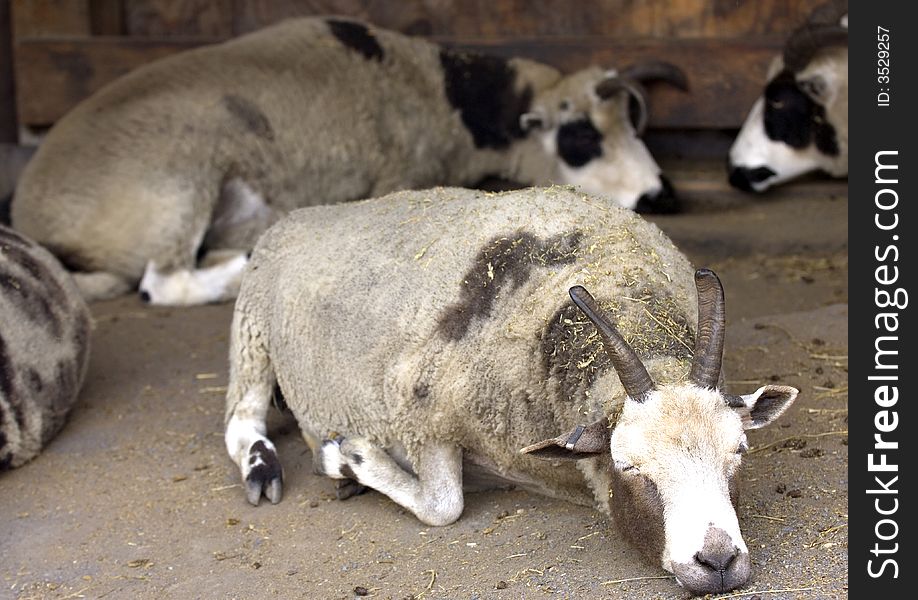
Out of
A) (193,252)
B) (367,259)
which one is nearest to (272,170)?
(193,252)

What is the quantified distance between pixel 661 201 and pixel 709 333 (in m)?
4.65

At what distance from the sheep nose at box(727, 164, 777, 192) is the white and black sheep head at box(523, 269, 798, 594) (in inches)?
178

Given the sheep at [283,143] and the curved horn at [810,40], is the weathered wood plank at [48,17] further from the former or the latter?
the curved horn at [810,40]

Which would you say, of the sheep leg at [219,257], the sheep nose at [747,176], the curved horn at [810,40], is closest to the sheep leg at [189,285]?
the sheep leg at [219,257]

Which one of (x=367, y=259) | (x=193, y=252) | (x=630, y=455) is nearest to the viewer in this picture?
(x=630, y=455)

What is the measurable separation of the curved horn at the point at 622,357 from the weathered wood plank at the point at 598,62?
4.99 meters

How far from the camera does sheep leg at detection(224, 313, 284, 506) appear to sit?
4316 millimetres

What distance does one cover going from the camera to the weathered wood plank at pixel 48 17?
793 centimetres

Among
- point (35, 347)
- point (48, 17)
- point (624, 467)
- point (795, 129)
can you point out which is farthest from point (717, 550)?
point (48, 17)

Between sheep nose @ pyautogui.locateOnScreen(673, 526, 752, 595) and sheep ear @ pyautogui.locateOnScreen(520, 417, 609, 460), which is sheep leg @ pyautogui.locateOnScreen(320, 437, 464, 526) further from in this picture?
sheep nose @ pyautogui.locateOnScreen(673, 526, 752, 595)

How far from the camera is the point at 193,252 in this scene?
6945 mm

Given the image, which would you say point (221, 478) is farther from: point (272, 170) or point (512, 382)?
point (272, 170)
